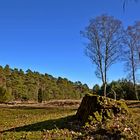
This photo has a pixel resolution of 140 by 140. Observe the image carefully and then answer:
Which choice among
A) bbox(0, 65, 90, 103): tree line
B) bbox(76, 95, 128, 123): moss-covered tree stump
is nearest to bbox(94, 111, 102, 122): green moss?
bbox(76, 95, 128, 123): moss-covered tree stump

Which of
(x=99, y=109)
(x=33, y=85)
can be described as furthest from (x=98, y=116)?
(x=33, y=85)

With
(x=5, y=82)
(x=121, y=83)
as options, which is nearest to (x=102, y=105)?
(x=121, y=83)

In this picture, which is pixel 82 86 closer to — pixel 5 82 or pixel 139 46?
pixel 5 82

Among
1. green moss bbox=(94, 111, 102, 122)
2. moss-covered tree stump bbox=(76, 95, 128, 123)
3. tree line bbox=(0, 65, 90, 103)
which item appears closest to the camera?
green moss bbox=(94, 111, 102, 122)

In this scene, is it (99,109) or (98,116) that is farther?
(99,109)

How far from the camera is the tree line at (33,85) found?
8475cm

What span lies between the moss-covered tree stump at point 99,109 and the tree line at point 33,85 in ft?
209

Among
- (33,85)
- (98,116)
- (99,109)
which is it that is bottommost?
(98,116)

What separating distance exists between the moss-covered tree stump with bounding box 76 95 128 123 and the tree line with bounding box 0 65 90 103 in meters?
63.8

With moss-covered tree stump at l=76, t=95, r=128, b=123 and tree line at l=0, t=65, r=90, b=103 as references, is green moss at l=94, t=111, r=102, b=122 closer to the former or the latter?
moss-covered tree stump at l=76, t=95, r=128, b=123

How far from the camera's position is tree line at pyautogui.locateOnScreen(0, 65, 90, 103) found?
84.8 meters

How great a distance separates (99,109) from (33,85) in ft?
252

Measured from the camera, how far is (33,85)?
92312 millimetres

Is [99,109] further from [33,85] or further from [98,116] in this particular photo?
[33,85]
